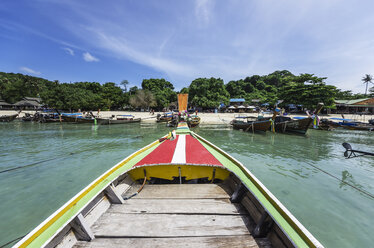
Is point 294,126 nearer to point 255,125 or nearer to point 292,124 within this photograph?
point 292,124

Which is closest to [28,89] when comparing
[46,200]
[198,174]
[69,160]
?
[69,160]

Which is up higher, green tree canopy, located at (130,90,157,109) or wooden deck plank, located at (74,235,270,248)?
green tree canopy, located at (130,90,157,109)

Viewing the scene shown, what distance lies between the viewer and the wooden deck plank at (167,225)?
2.56 meters

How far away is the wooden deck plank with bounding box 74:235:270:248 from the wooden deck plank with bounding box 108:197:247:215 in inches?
25.1

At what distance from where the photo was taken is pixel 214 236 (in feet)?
8.29

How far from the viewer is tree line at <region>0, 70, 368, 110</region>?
38344 mm

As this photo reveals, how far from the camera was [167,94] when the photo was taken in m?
63.9

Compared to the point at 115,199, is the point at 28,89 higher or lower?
higher

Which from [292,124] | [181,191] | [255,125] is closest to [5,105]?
[255,125]

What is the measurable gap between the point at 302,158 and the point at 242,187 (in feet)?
31.0

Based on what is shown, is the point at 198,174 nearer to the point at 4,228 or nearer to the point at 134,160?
the point at 134,160

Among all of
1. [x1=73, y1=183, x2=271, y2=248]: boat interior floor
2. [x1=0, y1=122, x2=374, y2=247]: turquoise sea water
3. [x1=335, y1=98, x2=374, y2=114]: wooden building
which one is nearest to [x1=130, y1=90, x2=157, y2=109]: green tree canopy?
[x1=0, y1=122, x2=374, y2=247]: turquoise sea water

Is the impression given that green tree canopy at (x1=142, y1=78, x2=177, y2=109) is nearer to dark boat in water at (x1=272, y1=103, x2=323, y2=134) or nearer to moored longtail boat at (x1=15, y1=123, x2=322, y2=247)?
dark boat in water at (x1=272, y1=103, x2=323, y2=134)

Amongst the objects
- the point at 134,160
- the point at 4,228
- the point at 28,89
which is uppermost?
the point at 28,89
